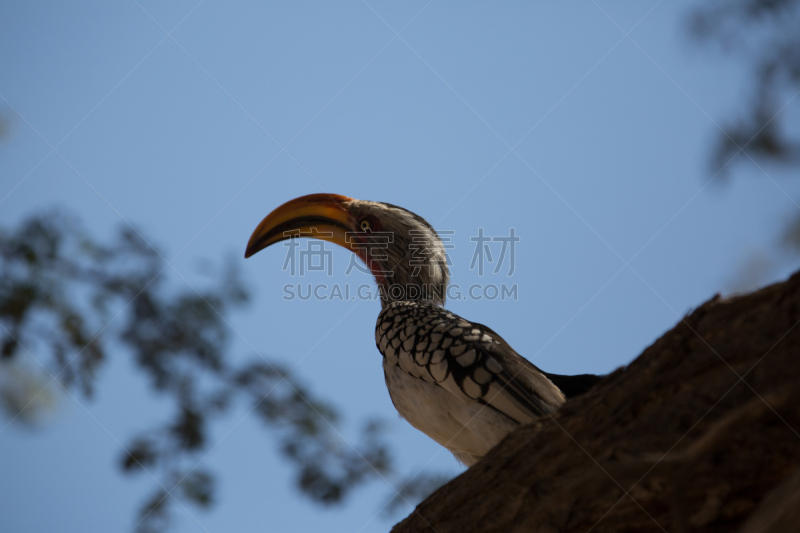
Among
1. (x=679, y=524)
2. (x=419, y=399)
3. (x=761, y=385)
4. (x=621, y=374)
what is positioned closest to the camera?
(x=679, y=524)

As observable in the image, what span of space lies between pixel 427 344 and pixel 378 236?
1246 mm

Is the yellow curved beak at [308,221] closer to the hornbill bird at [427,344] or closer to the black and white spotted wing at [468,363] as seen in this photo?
the hornbill bird at [427,344]

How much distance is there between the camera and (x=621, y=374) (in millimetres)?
2045

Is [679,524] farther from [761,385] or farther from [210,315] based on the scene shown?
[210,315]

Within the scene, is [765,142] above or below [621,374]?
above

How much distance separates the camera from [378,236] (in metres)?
4.24

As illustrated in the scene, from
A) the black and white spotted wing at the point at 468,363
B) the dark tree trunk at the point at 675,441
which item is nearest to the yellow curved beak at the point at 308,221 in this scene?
the black and white spotted wing at the point at 468,363

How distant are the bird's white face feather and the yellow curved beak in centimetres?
10

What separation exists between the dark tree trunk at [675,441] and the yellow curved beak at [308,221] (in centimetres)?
249

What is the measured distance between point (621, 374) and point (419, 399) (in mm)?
1342

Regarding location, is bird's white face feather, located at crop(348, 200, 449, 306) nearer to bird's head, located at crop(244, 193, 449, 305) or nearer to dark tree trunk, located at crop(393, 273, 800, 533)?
bird's head, located at crop(244, 193, 449, 305)

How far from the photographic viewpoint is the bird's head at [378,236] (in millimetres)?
4195

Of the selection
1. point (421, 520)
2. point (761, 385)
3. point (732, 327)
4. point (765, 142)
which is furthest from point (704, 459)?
point (765, 142)

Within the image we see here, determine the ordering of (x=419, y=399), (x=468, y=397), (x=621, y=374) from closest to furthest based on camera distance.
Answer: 1. (x=621, y=374)
2. (x=468, y=397)
3. (x=419, y=399)
